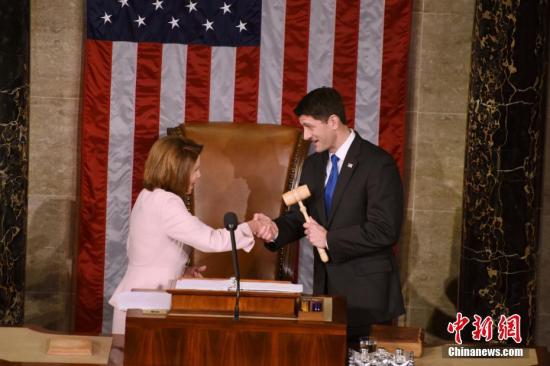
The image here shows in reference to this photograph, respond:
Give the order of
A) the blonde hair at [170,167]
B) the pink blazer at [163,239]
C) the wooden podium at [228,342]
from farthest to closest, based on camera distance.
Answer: the blonde hair at [170,167] < the pink blazer at [163,239] < the wooden podium at [228,342]

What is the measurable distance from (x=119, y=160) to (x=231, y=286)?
120 inches

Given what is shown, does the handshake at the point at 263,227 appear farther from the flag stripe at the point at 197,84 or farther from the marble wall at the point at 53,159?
the marble wall at the point at 53,159

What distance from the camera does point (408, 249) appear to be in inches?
267

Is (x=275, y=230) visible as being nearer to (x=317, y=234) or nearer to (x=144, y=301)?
(x=317, y=234)

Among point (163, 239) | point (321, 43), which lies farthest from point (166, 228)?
point (321, 43)

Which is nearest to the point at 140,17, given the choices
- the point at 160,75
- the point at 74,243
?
the point at 160,75

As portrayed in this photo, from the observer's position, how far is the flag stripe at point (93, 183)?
21.0 ft

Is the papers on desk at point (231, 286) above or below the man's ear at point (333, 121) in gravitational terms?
below

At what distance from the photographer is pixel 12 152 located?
605 centimetres

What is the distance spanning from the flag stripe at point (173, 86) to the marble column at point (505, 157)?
199 centimetres

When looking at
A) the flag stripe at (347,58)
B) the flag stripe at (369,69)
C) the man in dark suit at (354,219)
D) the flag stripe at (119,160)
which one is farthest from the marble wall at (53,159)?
the man in dark suit at (354,219)

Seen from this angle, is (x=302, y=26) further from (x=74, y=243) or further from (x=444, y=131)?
(x=74, y=243)

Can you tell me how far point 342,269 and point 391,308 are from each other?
1.06ft

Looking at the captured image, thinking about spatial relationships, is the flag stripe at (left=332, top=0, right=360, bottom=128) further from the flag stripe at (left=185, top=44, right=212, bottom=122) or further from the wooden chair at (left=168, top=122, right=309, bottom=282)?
the flag stripe at (left=185, top=44, right=212, bottom=122)
